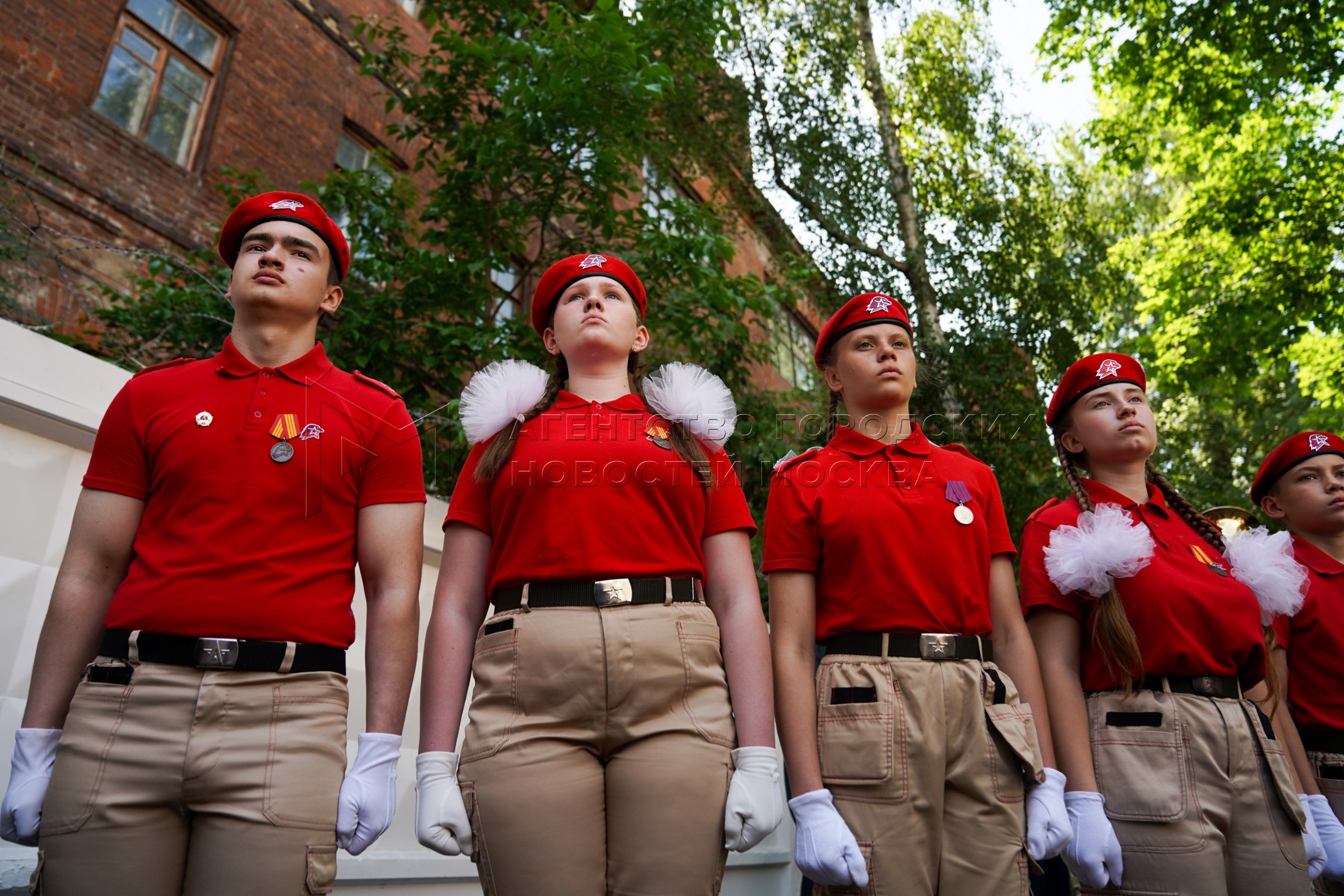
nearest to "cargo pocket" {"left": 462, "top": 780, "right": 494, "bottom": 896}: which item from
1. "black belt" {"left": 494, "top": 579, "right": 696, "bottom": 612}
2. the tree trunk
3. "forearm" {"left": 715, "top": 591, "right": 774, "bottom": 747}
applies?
"black belt" {"left": 494, "top": 579, "right": 696, "bottom": 612}

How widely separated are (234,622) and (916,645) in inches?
72.0

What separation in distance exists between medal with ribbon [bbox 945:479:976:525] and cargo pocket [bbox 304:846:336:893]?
1.98m

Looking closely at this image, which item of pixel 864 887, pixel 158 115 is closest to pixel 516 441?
pixel 864 887

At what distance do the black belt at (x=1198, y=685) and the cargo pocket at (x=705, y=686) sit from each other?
1489 millimetres

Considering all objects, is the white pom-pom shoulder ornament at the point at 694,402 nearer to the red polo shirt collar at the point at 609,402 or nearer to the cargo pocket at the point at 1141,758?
the red polo shirt collar at the point at 609,402

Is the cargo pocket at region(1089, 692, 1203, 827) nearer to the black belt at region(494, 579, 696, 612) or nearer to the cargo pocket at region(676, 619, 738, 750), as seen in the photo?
the cargo pocket at region(676, 619, 738, 750)

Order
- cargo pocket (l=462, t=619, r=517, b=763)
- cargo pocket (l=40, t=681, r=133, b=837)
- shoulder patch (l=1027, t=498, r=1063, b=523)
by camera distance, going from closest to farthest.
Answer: cargo pocket (l=40, t=681, r=133, b=837) < cargo pocket (l=462, t=619, r=517, b=763) < shoulder patch (l=1027, t=498, r=1063, b=523)

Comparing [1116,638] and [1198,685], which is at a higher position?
[1116,638]

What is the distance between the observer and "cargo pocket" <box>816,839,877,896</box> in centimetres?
239

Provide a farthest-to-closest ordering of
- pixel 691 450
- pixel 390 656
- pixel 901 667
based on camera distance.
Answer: pixel 691 450 < pixel 901 667 < pixel 390 656

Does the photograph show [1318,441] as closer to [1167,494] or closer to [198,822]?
[1167,494]

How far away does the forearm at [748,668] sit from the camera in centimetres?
243

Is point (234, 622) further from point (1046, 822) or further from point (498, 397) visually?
point (1046, 822)

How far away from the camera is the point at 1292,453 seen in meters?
4.20
